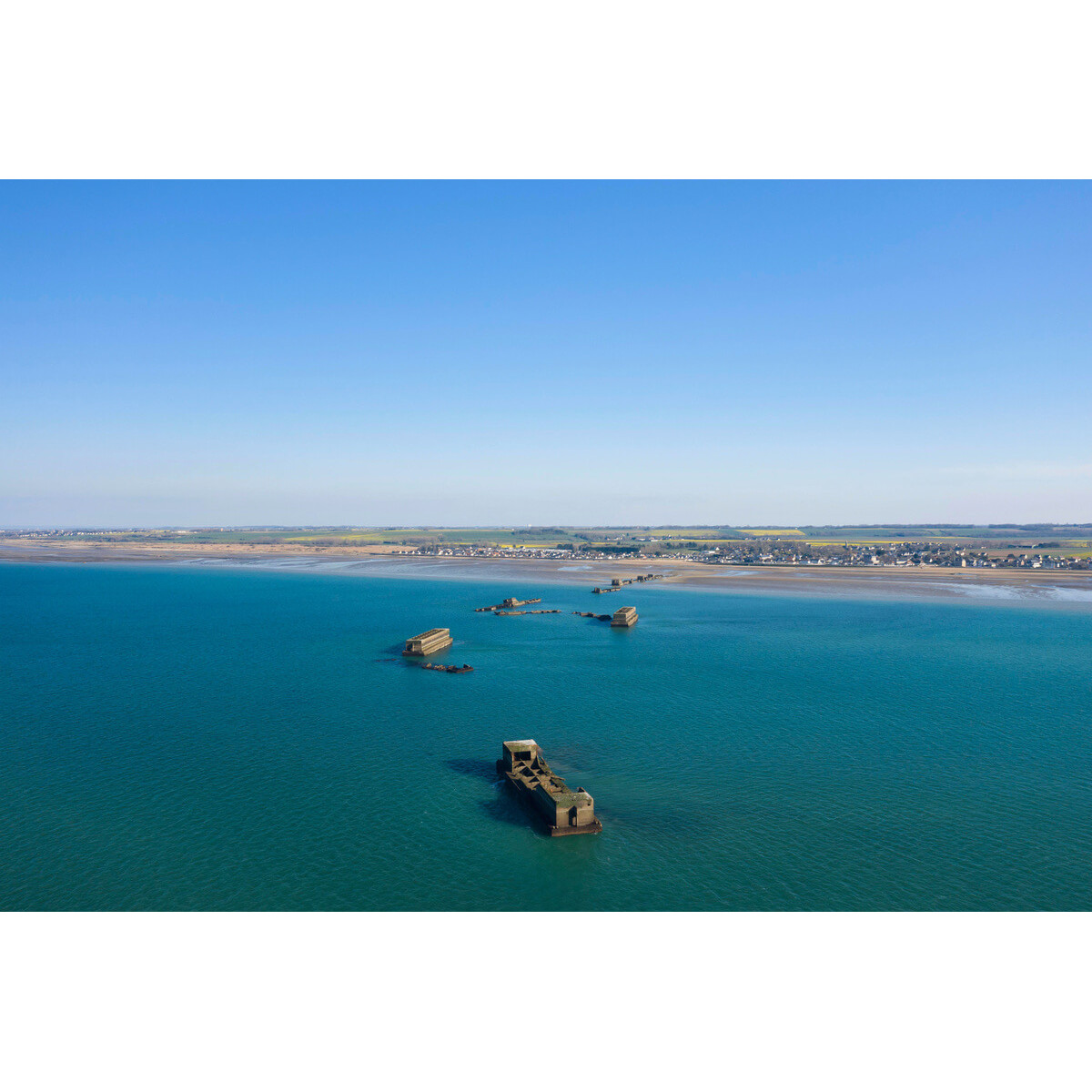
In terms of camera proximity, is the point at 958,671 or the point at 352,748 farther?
the point at 958,671

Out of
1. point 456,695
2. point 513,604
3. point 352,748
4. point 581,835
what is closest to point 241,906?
point 581,835

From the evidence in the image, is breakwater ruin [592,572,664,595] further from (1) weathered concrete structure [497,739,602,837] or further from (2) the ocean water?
(1) weathered concrete structure [497,739,602,837]

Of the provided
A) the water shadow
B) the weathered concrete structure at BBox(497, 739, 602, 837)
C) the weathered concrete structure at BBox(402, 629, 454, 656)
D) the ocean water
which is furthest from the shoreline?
the weathered concrete structure at BBox(497, 739, 602, 837)

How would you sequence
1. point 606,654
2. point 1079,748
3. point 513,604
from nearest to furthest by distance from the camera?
point 1079,748 < point 606,654 < point 513,604

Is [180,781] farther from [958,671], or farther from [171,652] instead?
[958,671]

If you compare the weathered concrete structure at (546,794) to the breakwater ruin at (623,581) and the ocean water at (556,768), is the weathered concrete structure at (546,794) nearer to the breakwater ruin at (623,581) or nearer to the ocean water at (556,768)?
the ocean water at (556,768)

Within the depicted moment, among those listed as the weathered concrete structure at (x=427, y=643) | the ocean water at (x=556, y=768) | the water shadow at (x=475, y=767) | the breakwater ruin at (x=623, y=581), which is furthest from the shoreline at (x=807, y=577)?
the water shadow at (x=475, y=767)
